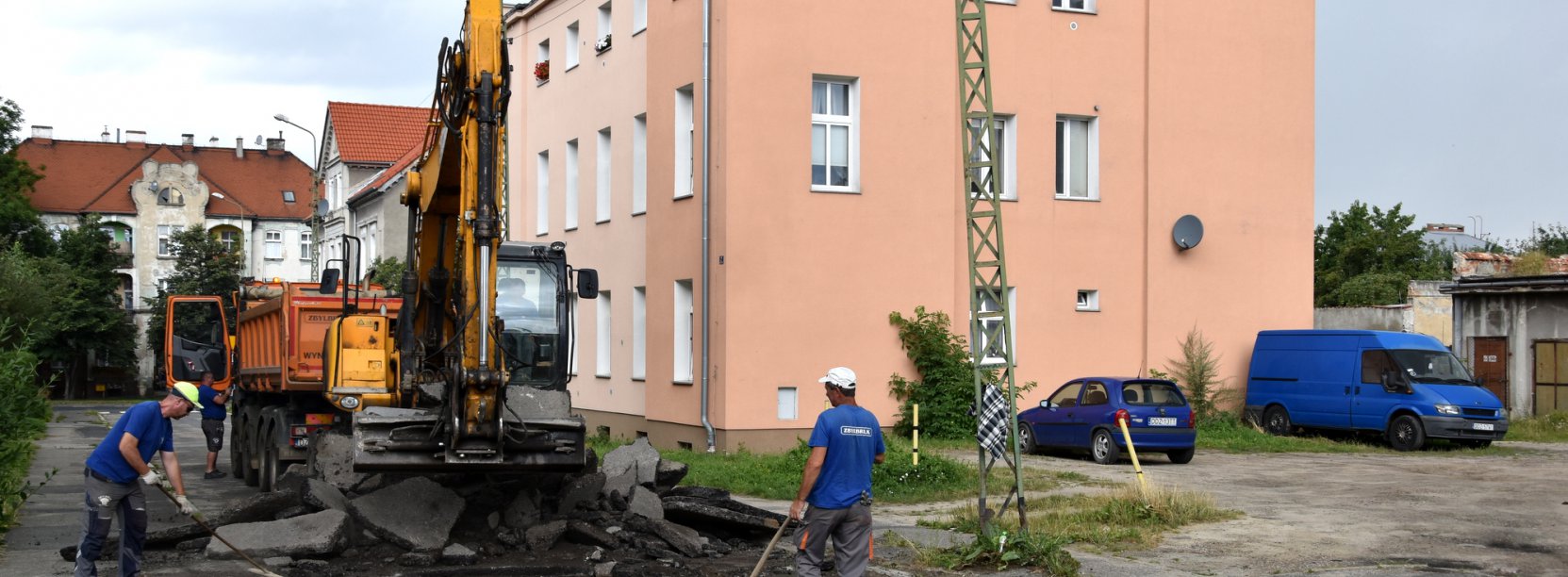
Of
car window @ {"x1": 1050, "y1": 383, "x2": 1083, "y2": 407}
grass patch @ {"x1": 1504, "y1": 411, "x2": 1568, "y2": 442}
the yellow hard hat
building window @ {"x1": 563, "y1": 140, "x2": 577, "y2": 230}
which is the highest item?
building window @ {"x1": 563, "y1": 140, "x2": 577, "y2": 230}

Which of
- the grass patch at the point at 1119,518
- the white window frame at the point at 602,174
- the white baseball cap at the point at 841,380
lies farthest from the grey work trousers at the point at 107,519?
the white window frame at the point at 602,174

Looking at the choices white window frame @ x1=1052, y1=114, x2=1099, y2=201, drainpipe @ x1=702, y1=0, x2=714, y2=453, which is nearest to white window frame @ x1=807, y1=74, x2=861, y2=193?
drainpipe @ x1=702, y1=0, x2=714, y2=453

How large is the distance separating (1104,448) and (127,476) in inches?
580

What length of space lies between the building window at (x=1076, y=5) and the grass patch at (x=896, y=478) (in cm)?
954

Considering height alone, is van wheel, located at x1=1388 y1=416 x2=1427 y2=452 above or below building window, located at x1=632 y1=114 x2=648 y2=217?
below

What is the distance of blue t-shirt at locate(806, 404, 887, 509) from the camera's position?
883cm

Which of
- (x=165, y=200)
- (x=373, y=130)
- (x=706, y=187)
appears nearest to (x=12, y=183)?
(x=373, y=130)

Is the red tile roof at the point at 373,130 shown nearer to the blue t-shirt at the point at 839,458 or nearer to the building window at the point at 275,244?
the building window at the point at 275,244

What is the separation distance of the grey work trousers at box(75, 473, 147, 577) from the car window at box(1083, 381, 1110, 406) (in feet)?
48.0

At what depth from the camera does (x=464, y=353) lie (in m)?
11.5

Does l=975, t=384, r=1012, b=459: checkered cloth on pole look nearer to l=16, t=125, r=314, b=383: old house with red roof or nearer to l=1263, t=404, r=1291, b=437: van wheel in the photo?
l=1263, t=404, r=1291, b=437: van wheel

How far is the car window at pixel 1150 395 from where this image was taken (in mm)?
21250

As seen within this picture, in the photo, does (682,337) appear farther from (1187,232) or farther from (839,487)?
(839,487)

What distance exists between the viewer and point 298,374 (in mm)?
17719
